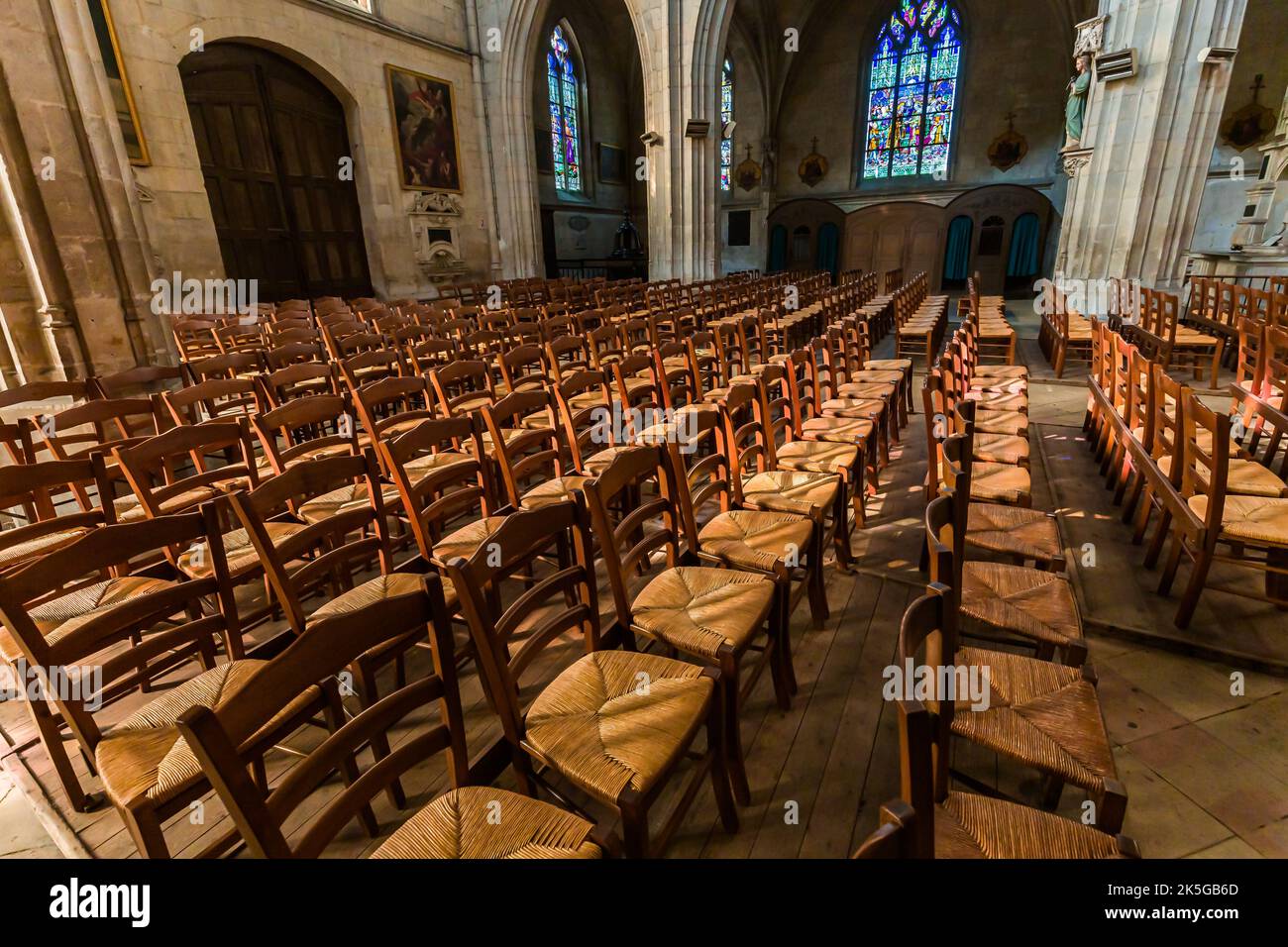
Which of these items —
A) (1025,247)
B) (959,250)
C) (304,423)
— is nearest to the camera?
(304,423)

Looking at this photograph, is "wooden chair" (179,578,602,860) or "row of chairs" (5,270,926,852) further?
"row of chairs" (5,270,926,852)

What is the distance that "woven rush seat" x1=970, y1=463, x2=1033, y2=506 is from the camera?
111 inches

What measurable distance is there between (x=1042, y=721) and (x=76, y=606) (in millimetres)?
3191

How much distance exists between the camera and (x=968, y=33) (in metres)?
17.4

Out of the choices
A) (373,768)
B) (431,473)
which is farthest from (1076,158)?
(373,768)

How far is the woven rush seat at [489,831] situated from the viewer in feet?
3.99

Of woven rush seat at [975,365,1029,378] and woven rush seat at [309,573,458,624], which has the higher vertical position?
woven rush seat at [975,365,1029,378]

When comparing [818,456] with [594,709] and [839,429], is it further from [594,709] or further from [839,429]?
[594,709]

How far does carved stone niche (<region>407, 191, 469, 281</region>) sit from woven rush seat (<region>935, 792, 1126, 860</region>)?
572 inches

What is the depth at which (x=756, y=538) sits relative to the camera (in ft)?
8.06

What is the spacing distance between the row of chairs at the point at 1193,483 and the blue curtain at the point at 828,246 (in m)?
17.9

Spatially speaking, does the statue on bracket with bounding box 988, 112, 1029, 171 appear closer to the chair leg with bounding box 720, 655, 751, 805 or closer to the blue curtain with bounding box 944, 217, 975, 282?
the blue curtain with bounding box 944, 217, 975, 282

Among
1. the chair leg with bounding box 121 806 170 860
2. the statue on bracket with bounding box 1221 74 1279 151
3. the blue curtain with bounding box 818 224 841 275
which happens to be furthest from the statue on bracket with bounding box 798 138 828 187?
the chair leg with bounding box 121 806 170 860
